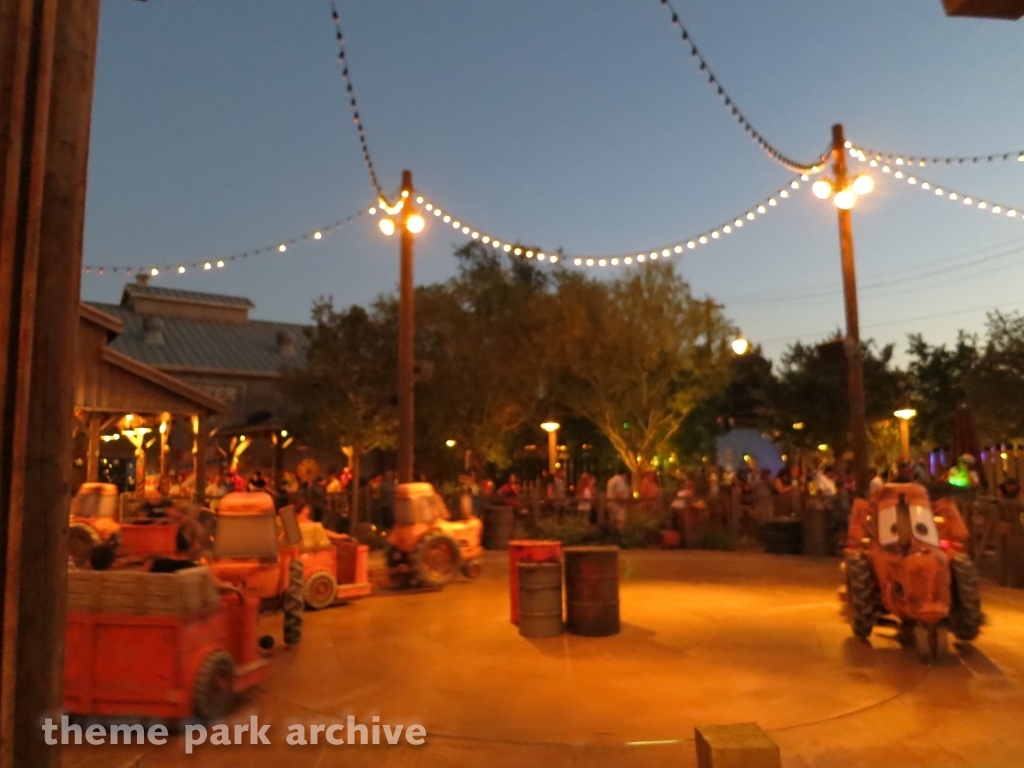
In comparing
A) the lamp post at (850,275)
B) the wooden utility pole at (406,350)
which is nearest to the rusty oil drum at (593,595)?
the wooden utility pole at (406,350)

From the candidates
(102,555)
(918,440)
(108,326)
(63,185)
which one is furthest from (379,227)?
(918,440)

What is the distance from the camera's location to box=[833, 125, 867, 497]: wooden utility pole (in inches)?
521

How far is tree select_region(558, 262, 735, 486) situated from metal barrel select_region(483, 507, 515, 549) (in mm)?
7702

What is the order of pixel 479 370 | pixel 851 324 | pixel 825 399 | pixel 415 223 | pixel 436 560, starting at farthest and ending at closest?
pixel 825 399 < pixel 479 370 < pixel 415 223 < pixel 851 324 < pixel 436 560

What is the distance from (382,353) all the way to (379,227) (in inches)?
429

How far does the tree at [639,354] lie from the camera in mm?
24938

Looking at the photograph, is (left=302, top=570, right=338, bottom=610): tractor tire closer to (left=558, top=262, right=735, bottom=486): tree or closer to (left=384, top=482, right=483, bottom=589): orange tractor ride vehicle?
(left=384, top=482, right=483, bottom=589): orange tractor ride vehicle

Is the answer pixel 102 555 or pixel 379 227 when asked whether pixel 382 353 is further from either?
pixel 102 555

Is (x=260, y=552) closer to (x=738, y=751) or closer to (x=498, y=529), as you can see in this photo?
(x=738, y=751)

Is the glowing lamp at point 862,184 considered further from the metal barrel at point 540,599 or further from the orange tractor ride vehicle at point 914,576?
the metal barrel at point 540,599

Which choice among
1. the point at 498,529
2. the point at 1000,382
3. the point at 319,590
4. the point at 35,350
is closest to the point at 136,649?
the point at 35,350

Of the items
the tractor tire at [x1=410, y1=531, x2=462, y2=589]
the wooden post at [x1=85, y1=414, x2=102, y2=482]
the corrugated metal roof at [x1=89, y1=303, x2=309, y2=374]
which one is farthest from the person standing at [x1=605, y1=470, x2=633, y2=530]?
the corrugated metal roof at [x1=89, y1=303, x2=309, y2=374]

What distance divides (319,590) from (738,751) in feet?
25.8

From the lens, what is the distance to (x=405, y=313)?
14445mm
